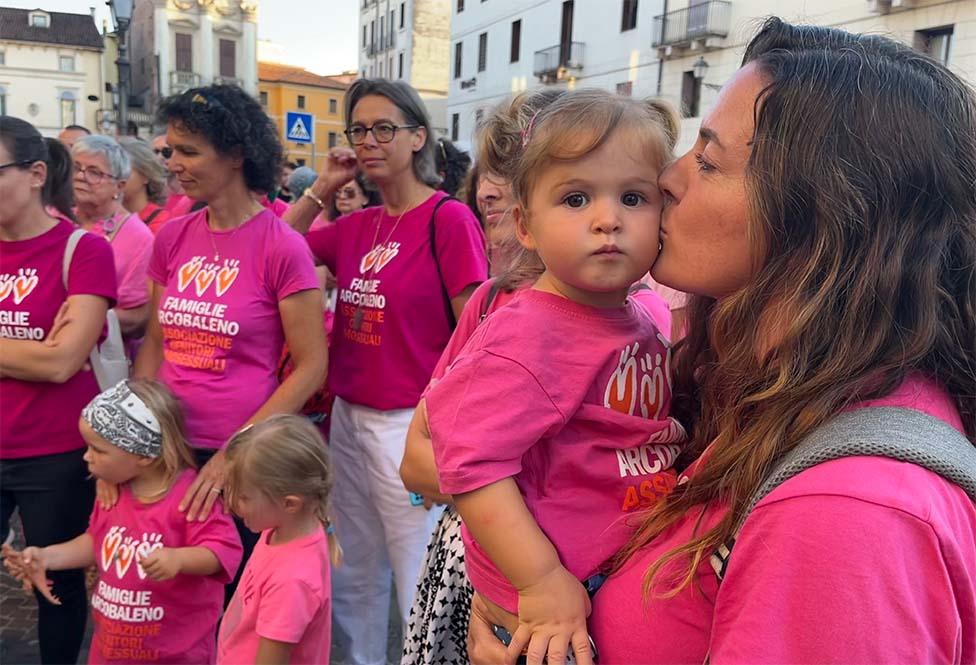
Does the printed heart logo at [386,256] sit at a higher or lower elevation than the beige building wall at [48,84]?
lower

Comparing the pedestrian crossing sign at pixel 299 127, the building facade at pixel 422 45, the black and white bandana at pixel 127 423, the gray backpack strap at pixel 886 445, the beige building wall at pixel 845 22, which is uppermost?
the building facade at pixel 422 45

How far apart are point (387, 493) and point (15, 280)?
172 cm

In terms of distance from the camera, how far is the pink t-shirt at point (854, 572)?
777 mm

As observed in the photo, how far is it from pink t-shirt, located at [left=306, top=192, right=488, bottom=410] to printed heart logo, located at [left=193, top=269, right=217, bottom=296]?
1.90ft

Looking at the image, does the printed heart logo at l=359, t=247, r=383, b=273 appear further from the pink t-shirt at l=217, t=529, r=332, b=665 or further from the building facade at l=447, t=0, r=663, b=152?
the building facade at l=447, t=0, r=663, b=152

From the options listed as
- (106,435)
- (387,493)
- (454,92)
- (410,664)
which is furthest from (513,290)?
(454,92)

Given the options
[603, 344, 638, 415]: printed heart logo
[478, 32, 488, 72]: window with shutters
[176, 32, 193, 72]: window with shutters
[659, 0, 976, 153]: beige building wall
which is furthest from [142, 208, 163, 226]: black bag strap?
[478, 32, 488, 72]: window with shutters

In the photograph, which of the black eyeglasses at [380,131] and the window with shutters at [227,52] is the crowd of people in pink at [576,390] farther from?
the window with shutters at [227,52]

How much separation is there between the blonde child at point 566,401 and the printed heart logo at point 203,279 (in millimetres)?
1704

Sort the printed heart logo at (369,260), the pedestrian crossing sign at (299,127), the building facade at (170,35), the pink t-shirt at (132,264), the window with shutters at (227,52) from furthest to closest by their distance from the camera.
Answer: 1. the window with shutters at (227,52)
2. the building facade at (170,35)
3. the pedestrian crossing sign at (299,127)
4. the pink t-shirt at (132,264)
5. the printed heart logo at (369,260)

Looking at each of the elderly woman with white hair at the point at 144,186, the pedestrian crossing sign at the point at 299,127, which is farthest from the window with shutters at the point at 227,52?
the elderly woman with white hair at the point at 144,186

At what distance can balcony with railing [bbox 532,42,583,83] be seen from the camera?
2372 centimetres

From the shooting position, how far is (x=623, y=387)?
1.41 m

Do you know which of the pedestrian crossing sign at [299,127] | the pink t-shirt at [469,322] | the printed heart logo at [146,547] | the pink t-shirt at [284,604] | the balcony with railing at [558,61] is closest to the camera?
the pink t-shirt at [469,322]
